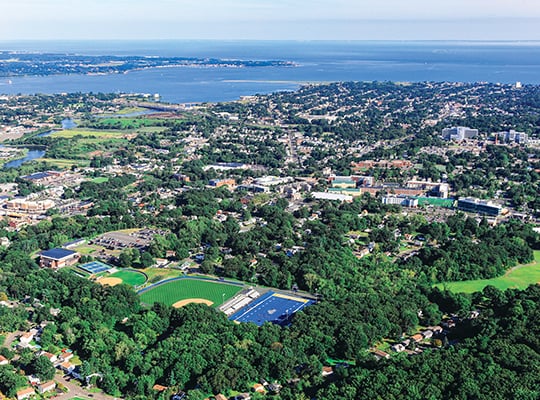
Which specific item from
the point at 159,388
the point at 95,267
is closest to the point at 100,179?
the point at 95,267

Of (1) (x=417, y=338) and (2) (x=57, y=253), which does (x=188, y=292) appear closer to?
(2) (x=57, y=253)

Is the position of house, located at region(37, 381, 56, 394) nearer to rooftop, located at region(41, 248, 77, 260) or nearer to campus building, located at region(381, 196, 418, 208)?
rooftop, located at region(41, 248, 77, 260)

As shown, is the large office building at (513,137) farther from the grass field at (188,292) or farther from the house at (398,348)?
the house at (398,348)

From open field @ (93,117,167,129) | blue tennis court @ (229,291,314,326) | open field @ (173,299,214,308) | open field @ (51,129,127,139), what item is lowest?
open field @ (173,299,214,308)

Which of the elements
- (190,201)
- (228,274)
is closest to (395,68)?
(190,201)

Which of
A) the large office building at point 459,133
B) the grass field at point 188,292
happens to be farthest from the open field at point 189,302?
the large office building at point 459,133

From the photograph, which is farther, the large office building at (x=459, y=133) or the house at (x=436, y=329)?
the large office building at (x=459, y=133)

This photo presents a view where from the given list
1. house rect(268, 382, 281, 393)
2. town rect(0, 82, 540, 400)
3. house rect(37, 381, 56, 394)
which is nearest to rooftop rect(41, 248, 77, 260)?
town rect(0, 82, 540, 400)
